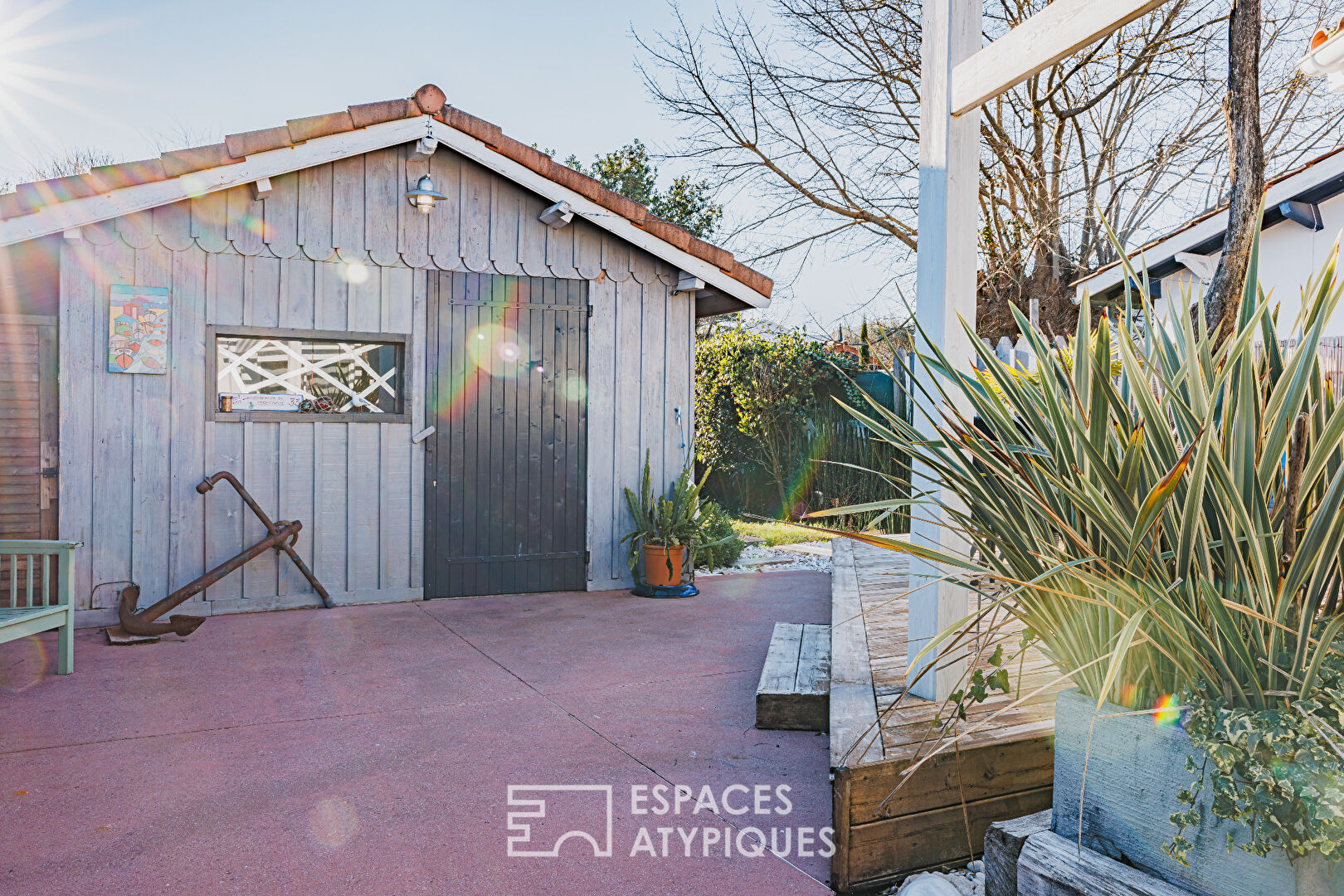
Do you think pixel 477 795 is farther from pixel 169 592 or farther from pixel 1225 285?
pixel 1225 285

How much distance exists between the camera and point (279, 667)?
4059 millimetres

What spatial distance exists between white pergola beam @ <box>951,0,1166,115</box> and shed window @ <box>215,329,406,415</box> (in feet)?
13.1

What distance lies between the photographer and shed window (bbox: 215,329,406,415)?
17.1 feet

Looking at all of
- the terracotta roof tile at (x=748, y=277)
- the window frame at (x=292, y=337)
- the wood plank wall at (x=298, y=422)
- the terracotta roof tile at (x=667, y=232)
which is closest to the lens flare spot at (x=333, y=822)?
the wood plank wall at (x=298, y=422)

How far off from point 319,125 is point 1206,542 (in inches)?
194

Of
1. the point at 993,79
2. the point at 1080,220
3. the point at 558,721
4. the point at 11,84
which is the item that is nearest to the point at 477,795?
the point at 558,721

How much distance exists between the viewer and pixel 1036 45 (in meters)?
2.18

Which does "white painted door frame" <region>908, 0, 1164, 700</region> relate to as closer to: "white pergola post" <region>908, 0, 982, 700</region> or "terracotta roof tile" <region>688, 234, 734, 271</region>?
"white pergola post" <region>908, 0, 982, 700</region>

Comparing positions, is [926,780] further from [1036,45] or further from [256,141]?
[256,141]

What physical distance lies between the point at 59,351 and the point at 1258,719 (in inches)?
213

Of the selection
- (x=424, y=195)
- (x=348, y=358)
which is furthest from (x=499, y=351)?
(x=424, y=195)

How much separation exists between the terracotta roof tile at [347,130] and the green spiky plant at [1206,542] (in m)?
4.18

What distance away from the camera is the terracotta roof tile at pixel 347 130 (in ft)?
14.8

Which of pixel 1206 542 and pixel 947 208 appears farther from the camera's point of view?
pixel 947 208
